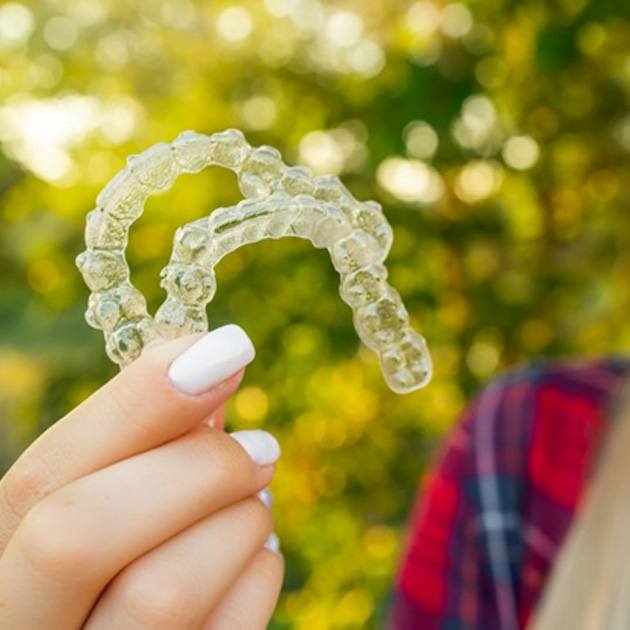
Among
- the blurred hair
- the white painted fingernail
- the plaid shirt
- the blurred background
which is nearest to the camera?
the white painted fingernail

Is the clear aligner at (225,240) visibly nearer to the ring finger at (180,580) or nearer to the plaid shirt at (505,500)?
the ring finger at (180,580)

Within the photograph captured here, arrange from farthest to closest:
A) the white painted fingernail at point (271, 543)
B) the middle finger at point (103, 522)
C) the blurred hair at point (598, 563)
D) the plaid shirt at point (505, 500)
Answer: the plaid shirt at point (505, 500), the blurred hair at point (598, 563), the white painted fingernail at point (271, 543), the middle finger at point (103, 522)

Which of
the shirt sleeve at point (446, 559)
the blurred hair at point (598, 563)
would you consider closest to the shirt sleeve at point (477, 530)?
the shirt sleeve at point (446, 559)

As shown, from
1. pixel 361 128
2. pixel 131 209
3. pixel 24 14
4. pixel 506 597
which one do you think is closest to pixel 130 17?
pixel 24 14

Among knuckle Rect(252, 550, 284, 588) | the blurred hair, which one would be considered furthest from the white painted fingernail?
the blurred hair

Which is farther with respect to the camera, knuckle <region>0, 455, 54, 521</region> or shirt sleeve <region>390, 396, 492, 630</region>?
shirt sleeve <region>390, 396, 492, 630</region>

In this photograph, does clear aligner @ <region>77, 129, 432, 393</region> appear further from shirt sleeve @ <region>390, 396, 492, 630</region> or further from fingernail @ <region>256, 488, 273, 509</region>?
shirt sleeve @ <region>390, 396, 492, 630</region>

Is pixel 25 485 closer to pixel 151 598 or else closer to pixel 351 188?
pixel 151 598

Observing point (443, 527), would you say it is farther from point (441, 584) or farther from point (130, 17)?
point (130, 17)
